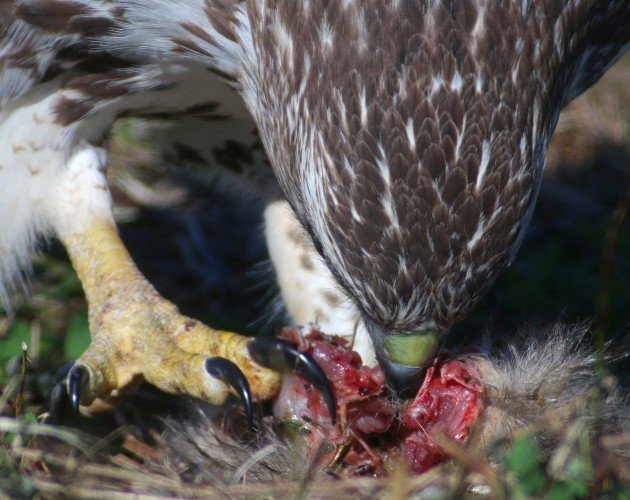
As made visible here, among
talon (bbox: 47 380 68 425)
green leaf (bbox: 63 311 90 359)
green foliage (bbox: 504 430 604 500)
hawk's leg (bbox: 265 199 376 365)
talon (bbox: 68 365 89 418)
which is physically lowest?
green leaf (bbox: 63 311 90 359)

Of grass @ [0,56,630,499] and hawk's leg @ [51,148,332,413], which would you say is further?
hawk's leg @ [51,148,332,413]

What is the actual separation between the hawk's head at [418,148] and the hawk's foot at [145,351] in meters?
0.38

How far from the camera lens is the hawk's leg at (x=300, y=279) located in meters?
3.45

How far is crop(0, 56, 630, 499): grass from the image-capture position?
7.55 feet

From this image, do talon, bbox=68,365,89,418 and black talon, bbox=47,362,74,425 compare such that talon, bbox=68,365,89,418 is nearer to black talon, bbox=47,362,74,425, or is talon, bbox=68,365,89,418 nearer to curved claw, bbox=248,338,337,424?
black talon, bbox=47,362,74,425

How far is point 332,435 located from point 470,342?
506mm

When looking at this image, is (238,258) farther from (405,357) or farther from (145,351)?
(405,357)

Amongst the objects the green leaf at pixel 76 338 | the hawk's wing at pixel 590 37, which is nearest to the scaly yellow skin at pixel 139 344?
the green leaf at pixel 76 338

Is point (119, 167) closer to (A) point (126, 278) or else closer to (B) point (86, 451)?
(A) point (126, 278)

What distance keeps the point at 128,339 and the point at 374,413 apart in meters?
0.74

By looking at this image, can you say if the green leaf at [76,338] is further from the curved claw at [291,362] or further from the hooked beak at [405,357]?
the hooked beak at [405,357]

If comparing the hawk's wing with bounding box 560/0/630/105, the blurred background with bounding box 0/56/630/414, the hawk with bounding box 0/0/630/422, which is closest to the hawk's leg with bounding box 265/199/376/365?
the hawk with bounding box 0/0/630/422

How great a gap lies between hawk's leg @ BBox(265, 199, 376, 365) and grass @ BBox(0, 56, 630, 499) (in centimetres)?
19

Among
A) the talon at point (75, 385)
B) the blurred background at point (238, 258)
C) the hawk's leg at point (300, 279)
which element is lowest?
the blurred background at point (238, 258)
